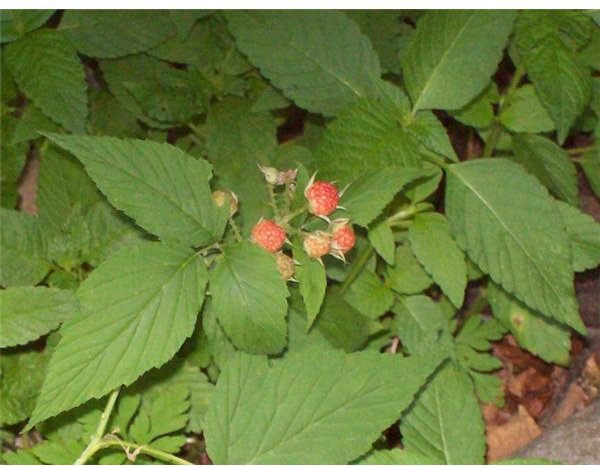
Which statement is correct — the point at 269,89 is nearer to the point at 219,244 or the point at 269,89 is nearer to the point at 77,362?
the point at 219,244

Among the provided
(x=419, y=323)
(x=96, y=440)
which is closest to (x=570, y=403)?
(x=419, y=323)

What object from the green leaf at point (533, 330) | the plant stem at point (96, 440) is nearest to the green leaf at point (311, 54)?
the green leaf at point (533, 330)

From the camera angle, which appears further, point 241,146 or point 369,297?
point 241,146

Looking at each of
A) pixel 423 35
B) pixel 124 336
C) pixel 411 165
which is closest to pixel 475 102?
pixel 423 35

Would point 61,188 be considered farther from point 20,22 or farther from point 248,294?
point 248,294

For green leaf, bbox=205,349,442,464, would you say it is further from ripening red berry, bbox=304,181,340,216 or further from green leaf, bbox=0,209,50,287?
green leaf, bbox=0,209,50,287

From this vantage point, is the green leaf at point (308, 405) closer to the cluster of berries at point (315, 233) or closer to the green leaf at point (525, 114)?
the cluster of berries at point (315, 233)

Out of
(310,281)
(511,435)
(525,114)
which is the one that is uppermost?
(525,114)
